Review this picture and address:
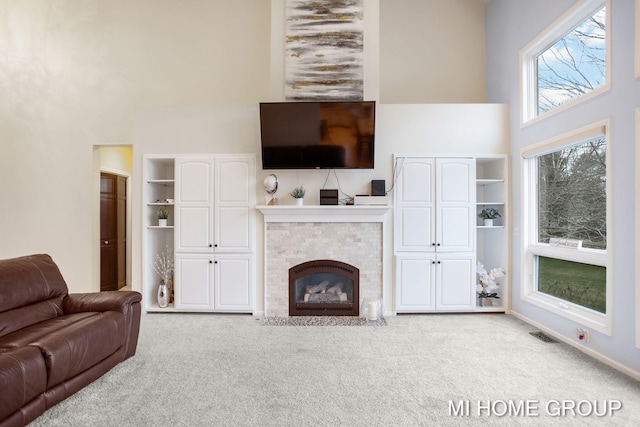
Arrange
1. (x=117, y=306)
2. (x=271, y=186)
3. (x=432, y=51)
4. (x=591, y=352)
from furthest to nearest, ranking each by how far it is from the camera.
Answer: (x=432, y=51) < (x=271, y=186) < (x=591, y=352) < (x=117, y=306)

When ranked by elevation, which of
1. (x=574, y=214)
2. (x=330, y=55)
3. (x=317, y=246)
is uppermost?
(x=330, y=55)

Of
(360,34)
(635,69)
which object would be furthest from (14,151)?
(635,69)

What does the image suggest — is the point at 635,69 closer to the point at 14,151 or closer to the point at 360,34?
the point at 360,34

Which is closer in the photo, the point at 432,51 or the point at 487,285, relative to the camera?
the point at 487,285

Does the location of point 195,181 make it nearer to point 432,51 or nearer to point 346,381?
point 346,381

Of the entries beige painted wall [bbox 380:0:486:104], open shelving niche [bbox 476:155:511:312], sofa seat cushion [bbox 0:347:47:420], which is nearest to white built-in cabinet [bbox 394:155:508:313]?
open shelving niche [bbox 476:155:511:312]

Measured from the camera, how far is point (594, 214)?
Result: 117 inches

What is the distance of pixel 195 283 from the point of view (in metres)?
4.10

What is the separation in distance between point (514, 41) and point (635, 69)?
1940 mm

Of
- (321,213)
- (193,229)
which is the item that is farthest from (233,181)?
(321,213)

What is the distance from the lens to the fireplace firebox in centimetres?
404

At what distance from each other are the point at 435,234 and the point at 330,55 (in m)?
2.67

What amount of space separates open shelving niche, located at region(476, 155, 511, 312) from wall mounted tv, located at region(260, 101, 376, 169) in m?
1.57

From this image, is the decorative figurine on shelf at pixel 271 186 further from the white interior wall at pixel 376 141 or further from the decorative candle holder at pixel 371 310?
the decorative candle holder at pixel 371 310
